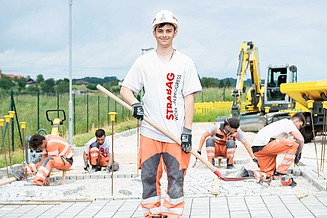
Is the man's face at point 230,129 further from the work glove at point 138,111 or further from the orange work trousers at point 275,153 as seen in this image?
the work glove at point 138,111

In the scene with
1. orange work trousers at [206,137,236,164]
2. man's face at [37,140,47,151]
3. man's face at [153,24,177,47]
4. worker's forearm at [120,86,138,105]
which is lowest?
orange work trousers at [206,137,236,164]

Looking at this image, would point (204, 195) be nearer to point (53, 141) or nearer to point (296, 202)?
point (296, 202)

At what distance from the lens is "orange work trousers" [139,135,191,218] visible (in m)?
5.72

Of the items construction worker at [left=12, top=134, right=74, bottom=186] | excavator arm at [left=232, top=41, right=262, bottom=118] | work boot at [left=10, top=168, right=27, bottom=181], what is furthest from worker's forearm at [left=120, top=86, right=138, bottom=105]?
excavator arm at [left=232, top=41, right=262, bottom=118]

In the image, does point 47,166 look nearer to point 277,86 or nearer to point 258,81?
point 277,86

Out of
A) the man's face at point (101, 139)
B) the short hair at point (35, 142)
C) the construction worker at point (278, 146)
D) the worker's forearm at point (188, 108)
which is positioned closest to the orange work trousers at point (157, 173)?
the worker's forearm at point (188, 108)

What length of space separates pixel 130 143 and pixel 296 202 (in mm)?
11819

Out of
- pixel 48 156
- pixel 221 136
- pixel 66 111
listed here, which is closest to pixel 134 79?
pixel 48 156

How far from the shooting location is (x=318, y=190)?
8.38 metres

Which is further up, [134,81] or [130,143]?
[134,81]

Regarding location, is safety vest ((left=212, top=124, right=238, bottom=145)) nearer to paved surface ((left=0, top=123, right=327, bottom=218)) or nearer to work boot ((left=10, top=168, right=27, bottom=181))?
paved surface ((left=0, top=123, right=327, bottom=218))

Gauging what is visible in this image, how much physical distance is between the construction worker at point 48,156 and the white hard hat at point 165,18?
4.13 metres

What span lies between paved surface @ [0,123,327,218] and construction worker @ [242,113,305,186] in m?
0.16

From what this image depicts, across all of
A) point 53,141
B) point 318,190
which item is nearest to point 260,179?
point 318,190
